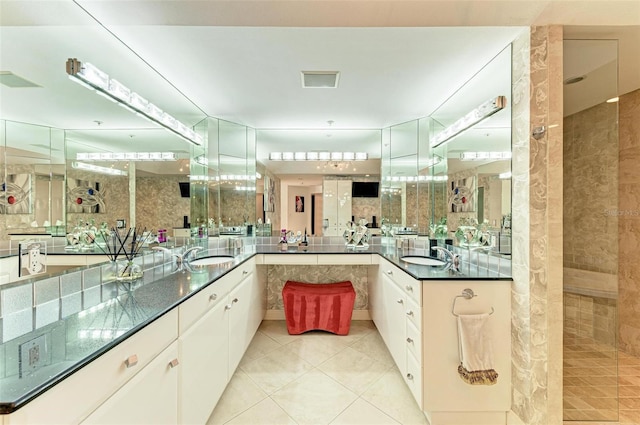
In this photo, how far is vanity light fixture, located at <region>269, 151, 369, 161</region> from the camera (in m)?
3.33

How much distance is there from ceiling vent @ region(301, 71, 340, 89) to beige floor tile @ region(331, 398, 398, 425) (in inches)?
93.3

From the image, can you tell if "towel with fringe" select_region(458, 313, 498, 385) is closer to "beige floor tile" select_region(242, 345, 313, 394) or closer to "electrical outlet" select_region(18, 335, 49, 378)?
"beige floor tile" select_region(242, 345, 313, 394)

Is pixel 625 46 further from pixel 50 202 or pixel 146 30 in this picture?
pixel 50 202

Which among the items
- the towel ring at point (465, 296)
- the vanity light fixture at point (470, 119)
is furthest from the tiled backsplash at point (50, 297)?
the vanity light fixture at point (470, 119)

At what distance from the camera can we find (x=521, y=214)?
1565 millimetres

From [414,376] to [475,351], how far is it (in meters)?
0.43

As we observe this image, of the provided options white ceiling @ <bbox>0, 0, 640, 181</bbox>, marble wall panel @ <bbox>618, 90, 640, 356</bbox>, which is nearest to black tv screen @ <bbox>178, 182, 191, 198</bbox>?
white ceiling @ <bbox>0, 0, 640, 181</bbox>

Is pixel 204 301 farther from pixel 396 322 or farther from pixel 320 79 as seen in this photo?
pixel 320 79

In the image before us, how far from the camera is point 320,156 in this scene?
3354mm

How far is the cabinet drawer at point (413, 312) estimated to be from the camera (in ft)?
5.34

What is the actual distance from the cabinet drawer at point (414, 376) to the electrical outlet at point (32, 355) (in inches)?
68.7

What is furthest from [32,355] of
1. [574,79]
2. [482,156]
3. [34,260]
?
[574,79]

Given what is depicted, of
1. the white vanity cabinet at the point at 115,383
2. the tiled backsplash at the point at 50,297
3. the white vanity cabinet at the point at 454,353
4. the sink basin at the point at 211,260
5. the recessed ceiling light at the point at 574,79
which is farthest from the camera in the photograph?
the sink basin at the point at 211,260

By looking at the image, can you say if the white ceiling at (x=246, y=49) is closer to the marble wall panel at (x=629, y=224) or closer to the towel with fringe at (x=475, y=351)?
the marble wall panel at (x=629, y=224)
